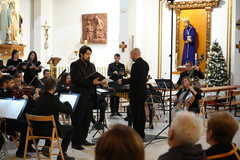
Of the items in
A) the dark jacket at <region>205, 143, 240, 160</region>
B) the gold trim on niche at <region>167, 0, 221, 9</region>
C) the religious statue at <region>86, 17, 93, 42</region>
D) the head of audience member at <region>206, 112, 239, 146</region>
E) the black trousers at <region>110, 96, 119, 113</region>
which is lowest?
the black trousers at <region>110, 96, 119, 113</region>

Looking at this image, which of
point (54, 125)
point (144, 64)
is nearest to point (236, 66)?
point (144, 64)

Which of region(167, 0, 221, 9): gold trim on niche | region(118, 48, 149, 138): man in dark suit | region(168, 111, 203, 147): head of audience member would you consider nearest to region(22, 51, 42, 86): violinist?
region(118, 48, 149, 138): man in dark suit

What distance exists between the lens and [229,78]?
14250 millimetres

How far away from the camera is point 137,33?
1680cm

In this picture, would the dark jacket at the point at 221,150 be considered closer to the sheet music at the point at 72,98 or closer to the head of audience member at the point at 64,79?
the sheet music at the point at 72,98

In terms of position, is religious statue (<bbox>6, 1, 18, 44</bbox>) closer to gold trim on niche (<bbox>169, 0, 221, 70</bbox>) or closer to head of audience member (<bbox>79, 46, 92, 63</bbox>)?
gold trim on niche (<bbox>169, 0, 221, 70</bbox>)

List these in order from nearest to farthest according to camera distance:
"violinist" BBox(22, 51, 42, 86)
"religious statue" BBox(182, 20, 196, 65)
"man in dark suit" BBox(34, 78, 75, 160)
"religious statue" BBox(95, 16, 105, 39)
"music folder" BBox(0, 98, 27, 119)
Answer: "music folder" BBox(0, 98, 27, 119) < "man in dark suit" BBox(34, 78, 75, 160) < "violinist" BBox(22, 51, 42, 86) < "religious statue" BBox(182, 20, 196, 65) < "religious statue" BBox(95, 16, 105, 39)

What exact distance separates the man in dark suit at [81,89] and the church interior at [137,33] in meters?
2.96

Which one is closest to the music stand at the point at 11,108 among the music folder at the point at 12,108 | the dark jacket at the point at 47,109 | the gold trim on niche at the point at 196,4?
the music folder at the point at 12,108

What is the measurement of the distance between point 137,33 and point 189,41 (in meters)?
2.57

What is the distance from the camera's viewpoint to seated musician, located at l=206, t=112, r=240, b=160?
325cm

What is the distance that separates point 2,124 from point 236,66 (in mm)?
9977

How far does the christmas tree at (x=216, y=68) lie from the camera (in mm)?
13945

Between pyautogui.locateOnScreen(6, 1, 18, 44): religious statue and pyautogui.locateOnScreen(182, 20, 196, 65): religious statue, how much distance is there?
20.8 feet
